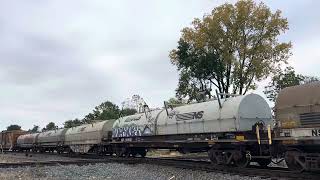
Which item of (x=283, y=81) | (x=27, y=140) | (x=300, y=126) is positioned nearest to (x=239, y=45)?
(x=283, y=81)

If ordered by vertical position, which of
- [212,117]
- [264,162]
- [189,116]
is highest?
[189,116]

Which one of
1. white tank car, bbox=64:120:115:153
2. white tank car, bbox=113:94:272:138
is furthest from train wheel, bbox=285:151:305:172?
white tank car, bbox=64:120:115:153

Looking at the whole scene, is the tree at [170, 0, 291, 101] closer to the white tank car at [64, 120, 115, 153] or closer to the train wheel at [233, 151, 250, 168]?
the white tank car at [64, 120, 115, 153]

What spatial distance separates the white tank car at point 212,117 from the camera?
1964cm

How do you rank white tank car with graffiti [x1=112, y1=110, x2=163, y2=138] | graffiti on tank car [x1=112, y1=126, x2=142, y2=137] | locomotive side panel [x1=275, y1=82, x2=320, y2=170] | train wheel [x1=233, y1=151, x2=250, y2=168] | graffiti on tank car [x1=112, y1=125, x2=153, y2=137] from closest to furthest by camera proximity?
locomotive side panel [x1=275, y1=82, x2=320, y2=170] < train wheel [x1=233, y1=151, x2=250, y2=168] < white tank car with graffiti [x1=112, y1=110, x2=163, y2=138] < graffiti on tank car [x1=112, y1=125, x2=153, y2=137] < graffiti on tank car [x1=112, y1=126, x2=142, y2=137]

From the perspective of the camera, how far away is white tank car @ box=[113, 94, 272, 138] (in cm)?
1964

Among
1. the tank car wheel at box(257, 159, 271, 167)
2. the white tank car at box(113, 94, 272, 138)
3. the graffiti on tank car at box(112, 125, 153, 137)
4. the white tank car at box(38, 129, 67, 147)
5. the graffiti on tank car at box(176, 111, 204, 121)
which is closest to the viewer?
the tank car wheel at box(257, 159, 271, 167)

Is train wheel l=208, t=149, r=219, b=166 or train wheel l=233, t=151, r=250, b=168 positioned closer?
train wheel l=233, t=151, r=250, b=168

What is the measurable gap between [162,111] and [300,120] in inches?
473

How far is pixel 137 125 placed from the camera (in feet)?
94.8

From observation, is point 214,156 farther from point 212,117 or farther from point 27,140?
point 27,140

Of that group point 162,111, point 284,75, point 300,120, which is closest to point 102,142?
point 162,111

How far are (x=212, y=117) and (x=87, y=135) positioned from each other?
20337 mm

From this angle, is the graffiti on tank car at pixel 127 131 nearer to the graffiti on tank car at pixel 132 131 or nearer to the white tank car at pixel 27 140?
the graffiti on tank car at pixel 132 131
